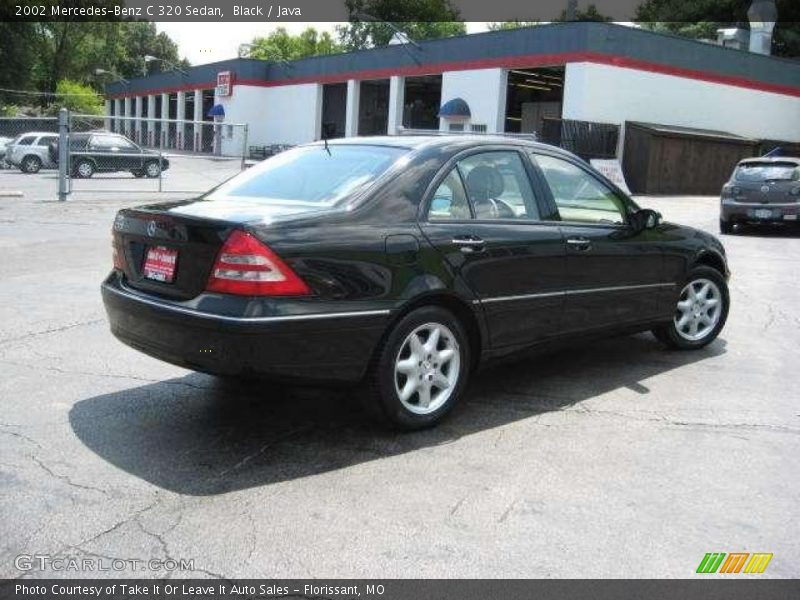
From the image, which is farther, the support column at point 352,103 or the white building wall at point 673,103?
the support column at point 352,103

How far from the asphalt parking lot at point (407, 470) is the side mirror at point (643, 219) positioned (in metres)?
1.03

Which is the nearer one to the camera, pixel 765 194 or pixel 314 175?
pixel 314 175

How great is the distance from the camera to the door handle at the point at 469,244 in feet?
14.9

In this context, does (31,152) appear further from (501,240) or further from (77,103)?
(77,103)

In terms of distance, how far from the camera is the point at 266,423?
4.64 meters

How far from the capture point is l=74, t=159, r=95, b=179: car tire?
25359 millimetres

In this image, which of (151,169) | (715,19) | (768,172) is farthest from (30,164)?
(715,19)

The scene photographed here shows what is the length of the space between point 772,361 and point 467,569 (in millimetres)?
4218

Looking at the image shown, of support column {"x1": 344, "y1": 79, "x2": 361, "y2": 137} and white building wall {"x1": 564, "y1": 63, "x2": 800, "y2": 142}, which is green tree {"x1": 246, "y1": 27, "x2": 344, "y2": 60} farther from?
white building wall {"x1": 564, "y1": 63, "x2": 800, "y2": 142}

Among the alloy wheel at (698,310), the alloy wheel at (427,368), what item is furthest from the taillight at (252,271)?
the alloy wheel at (698,310)

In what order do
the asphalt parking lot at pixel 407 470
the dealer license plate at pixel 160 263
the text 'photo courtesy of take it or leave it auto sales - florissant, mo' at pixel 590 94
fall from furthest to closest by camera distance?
the text 'photo courtesy of take it or leave it auto sales - florissant, mo' at pixel 590 94 < the dealer license plate at pixel 160 263 < the asphalt parking lot at pixel 407 470

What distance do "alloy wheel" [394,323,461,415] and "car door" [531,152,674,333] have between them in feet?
3.20

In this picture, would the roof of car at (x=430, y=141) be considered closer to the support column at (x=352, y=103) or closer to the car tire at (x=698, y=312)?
the car tire at (x=698, y=312)

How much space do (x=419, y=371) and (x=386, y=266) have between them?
0.62 meters
